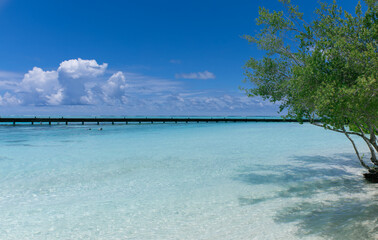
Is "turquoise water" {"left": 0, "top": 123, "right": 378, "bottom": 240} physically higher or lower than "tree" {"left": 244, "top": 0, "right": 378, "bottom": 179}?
lower

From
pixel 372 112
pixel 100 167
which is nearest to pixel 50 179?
pixel 100 167

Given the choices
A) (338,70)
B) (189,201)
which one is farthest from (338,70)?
(189,201)

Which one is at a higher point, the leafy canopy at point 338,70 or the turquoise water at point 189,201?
the leafy canopy at point 338,70

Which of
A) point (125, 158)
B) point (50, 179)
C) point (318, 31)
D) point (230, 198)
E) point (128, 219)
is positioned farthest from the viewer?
point (125, 158)

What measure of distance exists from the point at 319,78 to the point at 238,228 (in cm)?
426

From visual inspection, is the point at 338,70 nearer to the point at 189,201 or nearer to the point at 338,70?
the point at 338,70

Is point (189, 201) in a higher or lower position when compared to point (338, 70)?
lower

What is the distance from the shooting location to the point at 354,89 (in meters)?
5.64

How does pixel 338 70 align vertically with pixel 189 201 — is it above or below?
above

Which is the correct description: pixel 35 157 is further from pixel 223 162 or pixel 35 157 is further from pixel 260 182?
pixel 260 182

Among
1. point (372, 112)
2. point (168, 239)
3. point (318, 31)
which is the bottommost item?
point (168, 239)

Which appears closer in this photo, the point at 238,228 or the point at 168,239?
the point at 168,239

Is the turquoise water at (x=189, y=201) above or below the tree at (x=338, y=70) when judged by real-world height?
below

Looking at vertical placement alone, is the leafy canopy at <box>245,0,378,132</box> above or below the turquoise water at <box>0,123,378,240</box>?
above
